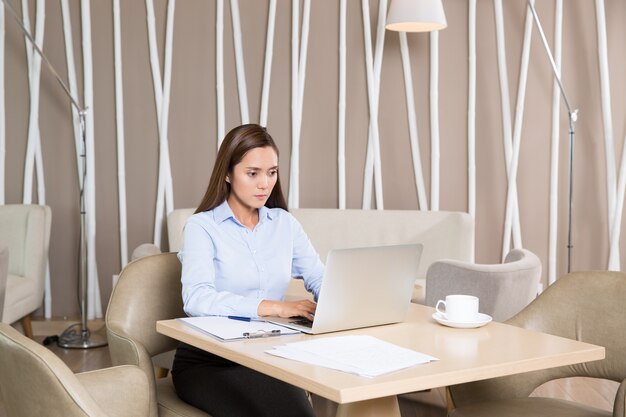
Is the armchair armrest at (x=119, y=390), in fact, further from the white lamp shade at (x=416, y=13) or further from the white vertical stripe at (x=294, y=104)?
the white vertical stripe at (x=294, y=104)

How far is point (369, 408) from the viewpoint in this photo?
196 centimetres

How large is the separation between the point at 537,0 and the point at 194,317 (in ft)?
11.6

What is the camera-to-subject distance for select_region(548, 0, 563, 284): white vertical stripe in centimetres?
498

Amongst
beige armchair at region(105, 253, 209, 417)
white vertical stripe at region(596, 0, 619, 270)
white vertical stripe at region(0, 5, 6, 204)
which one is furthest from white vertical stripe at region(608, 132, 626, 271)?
white vertical stripe at region(0, 5, 6, 204)

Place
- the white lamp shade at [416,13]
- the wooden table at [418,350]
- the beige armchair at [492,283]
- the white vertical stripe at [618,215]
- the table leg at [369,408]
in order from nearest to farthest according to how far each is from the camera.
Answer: the wooden table at [418,350], the table leg at [369,408], the beige armchair at [492,283], the white lamp shade at [416,13], the white vertical stripe at [618,215]

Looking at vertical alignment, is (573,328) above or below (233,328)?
below

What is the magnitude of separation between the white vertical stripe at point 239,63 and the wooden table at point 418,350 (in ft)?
9.55

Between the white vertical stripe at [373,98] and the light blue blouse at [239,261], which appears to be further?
the white vertical stripe at [373,98]

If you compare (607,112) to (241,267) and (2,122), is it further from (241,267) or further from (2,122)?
(2,122)

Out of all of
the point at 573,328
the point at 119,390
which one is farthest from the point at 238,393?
the point at 573,328

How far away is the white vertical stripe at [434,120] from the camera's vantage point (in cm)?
503

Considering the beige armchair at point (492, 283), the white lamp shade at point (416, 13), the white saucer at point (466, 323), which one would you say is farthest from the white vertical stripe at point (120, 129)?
the white saucer at point (466, 323)

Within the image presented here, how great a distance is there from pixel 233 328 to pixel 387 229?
281cm

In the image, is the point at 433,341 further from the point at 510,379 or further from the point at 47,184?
the point at 47,184
